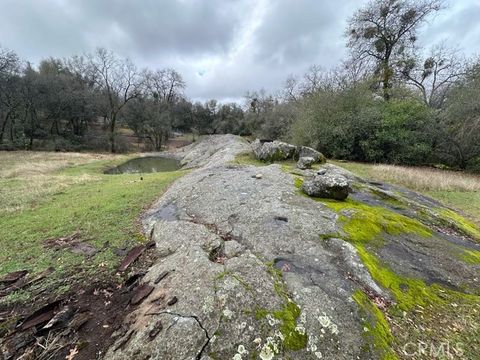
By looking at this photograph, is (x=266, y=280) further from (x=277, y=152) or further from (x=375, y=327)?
(x=277, y=152)

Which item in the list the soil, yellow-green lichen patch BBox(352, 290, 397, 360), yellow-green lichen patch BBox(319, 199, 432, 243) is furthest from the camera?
yellow-green lichen patch BBox(319, 199, 432, 243)

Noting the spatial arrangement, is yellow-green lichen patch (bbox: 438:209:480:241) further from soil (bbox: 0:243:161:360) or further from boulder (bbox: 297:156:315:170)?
soil (bbox: 0:243:161:360)

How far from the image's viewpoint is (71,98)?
1288 inches

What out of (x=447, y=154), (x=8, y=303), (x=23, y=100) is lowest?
(x=8, y=303)

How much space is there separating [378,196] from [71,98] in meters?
38.7

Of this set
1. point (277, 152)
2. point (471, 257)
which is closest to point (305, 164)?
point (277, 152)

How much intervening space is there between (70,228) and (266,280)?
599 centimetres

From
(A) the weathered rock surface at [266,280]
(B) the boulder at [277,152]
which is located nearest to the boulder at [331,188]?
(A) the weathered rock surface at [266,280]

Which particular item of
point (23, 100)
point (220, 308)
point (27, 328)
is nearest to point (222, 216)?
point (220, 308)

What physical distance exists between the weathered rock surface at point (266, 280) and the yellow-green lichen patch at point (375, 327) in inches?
2.4

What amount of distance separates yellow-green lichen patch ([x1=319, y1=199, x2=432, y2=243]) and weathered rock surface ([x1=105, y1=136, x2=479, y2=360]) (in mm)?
143

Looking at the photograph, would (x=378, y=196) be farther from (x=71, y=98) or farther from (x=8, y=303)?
(x=71, y=98)

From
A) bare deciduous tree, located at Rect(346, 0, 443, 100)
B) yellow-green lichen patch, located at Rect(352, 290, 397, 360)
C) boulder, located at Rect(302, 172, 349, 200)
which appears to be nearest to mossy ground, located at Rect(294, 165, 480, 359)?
yellow-green lichen patch, located at Rect(352, 290, 397, 360)

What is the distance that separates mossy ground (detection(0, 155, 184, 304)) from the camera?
15.6ft
